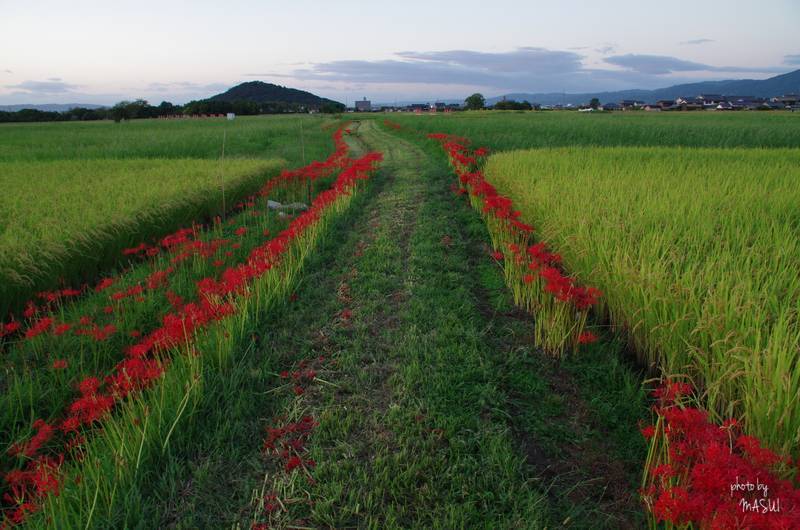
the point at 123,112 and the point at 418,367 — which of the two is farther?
the point at 123,112

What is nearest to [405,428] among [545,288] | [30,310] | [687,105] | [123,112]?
→ [545,288]

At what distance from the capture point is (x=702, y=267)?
346cm

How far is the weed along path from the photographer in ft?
7.57

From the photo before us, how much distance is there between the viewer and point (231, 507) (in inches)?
92.1

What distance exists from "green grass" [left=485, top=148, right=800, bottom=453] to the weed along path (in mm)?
519

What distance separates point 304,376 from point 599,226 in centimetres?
308

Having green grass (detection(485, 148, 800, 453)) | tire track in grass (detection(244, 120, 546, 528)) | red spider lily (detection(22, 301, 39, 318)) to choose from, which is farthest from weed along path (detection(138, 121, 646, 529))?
red spider lily (detection(22, 301, 39, 318))

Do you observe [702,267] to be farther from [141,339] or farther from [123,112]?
[123,112]

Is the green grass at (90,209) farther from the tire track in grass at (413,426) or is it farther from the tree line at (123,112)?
the tree line at (123,112)

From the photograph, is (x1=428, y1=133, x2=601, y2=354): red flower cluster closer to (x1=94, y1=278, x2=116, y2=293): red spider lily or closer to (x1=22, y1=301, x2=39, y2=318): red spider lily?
(x1=94, y1=278, x2=116, y2=293): red spider lily

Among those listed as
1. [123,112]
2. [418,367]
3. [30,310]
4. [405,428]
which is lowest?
[405,428]

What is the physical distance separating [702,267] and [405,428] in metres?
2.53

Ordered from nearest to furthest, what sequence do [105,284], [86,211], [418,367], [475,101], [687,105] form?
[418,367] < [105,284] < [86,211] < [687,105] < [475,101]

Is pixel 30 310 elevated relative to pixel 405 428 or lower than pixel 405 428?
elevated
